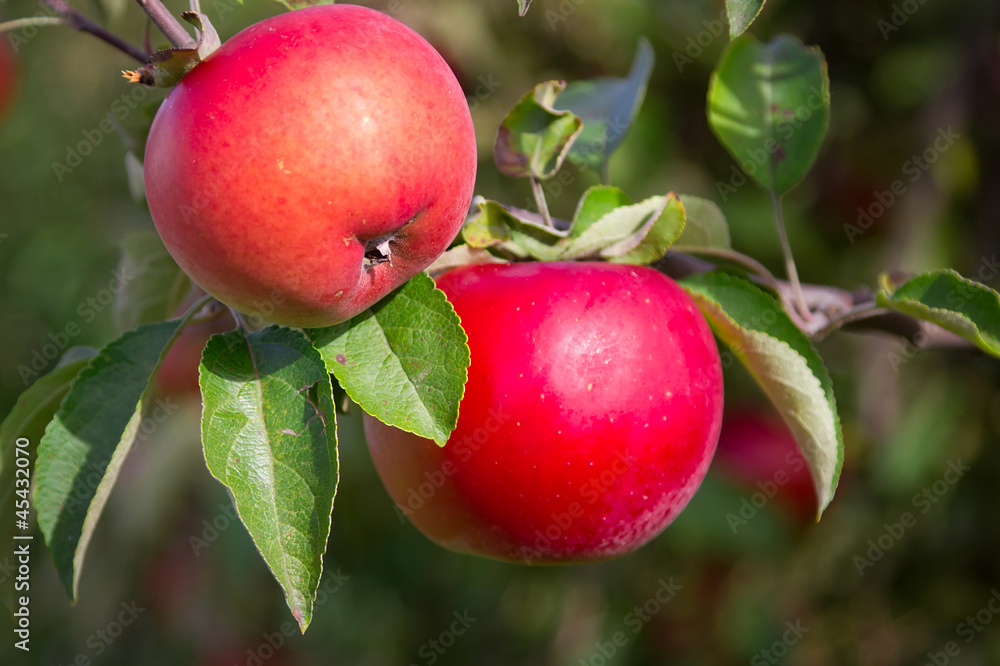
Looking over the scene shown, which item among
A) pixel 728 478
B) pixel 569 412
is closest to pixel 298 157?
pixel 569 412

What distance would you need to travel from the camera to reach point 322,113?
538 mm

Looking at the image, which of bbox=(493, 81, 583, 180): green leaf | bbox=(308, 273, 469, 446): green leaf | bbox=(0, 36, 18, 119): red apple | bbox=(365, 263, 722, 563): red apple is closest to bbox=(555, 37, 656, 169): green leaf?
bbox=(493, 81, 583, 180): green leaf

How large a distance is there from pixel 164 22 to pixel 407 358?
1.04ft

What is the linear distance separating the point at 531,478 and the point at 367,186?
297mm

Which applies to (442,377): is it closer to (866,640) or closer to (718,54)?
(718,54)

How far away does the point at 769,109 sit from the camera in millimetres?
1006

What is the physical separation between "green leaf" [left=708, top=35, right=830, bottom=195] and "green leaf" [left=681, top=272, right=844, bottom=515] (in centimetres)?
26

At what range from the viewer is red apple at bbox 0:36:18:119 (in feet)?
8.69

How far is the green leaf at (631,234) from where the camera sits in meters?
0.75

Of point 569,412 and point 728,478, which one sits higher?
point 569,412

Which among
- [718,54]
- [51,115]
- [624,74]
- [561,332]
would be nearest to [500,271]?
[561,332]

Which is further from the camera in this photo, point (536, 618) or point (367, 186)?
point (536, 618)

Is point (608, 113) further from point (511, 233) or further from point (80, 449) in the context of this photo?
point (80, 449)

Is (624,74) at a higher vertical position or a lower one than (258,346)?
lower
